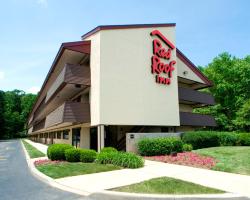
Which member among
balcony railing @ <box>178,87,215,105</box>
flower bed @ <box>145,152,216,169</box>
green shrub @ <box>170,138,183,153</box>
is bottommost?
flower bed @ <box>145,152,216,169</box>

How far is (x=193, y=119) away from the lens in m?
27.8

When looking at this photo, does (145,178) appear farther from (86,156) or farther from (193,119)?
(193,119)

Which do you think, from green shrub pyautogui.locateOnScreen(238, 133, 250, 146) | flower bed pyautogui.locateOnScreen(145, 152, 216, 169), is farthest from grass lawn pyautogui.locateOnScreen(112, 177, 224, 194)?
green shrub pyautogui.locateOnScreen(238, 133, 250, 146)

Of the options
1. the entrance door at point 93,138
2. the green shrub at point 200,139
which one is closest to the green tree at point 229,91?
the green shrub at point 200,139

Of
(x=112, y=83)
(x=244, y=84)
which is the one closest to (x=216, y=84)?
(x=244, y=84)

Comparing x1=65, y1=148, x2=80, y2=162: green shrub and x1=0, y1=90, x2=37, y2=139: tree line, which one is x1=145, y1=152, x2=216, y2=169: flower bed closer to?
x1=65, y1=148, x2=80, y2=162: green shrub

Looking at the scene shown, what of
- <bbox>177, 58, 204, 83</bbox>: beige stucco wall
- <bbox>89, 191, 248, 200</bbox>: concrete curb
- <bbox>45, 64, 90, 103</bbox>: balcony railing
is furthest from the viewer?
<bbox>177, 58, 204, 83</bbox>: beige stucco wall

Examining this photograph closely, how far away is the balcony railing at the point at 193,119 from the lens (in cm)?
2623

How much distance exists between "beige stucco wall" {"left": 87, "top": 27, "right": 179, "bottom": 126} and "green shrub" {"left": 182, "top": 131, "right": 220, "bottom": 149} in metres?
2.13

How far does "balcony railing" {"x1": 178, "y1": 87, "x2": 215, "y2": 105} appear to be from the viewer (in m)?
26.5

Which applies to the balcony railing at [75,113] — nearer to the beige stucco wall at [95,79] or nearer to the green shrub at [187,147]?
the beige stucco wall at [95,79]

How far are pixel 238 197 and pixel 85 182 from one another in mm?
5148

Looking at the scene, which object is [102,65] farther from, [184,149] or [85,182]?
[85,182]

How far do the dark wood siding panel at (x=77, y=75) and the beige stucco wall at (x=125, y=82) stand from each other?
0.55 m
